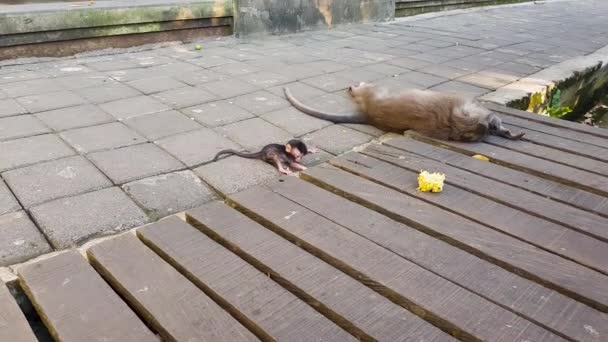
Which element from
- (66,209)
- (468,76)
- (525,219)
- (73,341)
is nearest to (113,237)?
(66,209)

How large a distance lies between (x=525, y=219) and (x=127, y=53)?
16.6 ft

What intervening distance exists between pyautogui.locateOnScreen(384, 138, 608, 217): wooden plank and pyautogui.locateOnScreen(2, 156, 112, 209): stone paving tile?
1.93 m

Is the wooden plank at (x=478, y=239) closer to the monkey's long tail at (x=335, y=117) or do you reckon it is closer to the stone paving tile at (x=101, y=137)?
the monkey's long tail at (x=335, y=117)

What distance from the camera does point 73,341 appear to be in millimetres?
1676

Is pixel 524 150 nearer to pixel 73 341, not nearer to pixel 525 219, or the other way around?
pixel 525 219

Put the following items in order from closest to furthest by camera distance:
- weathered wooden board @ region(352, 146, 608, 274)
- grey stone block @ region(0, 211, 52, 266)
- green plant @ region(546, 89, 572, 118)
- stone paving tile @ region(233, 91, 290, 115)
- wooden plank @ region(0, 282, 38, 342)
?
1. wooden plank @ region(0, 282, 38, 342)
2. grey stone block @ region(0, 211, 52, 266)
3. weathered wooden board @ region(352, 146, 608, 274)
4. stone paving tile @ region(233, 91, 290, 115)
5. green plant @ region(546, 89, 572, 118)

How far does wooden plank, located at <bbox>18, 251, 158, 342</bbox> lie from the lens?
1.72m

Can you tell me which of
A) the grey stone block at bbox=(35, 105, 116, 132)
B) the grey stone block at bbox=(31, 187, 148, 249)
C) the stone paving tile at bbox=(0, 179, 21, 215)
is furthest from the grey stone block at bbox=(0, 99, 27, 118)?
the grey stone block at bbox=(31, 187, 148, 249)

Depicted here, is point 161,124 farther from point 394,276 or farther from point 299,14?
point 299,14

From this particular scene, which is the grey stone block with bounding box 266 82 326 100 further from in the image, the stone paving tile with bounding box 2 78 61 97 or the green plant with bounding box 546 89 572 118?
the green plant with bounding box 546 89 572 118

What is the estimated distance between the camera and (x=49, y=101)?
4.15m

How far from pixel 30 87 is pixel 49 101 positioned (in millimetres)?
548

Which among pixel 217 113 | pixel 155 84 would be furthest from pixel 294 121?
pixel 155 84

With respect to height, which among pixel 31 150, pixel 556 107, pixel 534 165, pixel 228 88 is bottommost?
pixel 556 107
